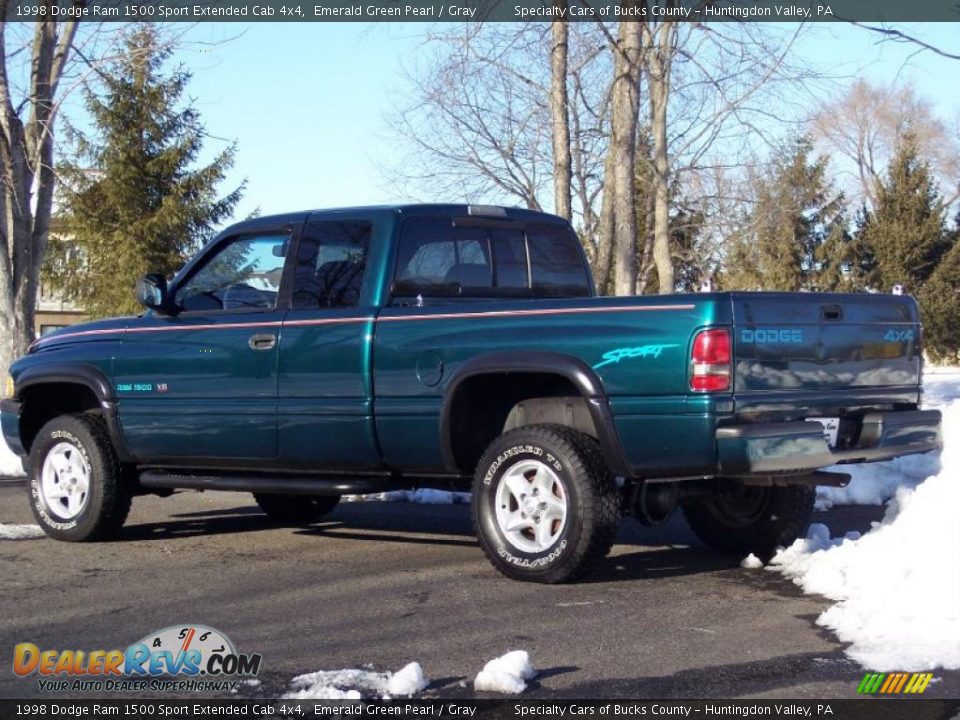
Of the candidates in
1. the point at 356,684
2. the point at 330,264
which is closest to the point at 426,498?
the point at 330,264

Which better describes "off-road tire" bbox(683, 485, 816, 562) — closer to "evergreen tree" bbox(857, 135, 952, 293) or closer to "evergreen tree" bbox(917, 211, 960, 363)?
"evergreen tree" bbox(917, 211, 960, 363)

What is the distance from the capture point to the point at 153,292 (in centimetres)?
777

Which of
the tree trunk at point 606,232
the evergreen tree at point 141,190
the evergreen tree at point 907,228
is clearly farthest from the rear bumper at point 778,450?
the evergreen tree at point 907,228

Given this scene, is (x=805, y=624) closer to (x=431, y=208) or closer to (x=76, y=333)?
(x=431, y=208)

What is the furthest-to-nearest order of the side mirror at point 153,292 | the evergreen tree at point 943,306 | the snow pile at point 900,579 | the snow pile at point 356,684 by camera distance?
the evergreen tree at point 943,306, the side mirror at point 153,292, the snow pile at point 900,579, the snow pile at point 356,684

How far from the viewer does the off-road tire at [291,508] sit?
8898mm

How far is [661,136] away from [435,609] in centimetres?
1766

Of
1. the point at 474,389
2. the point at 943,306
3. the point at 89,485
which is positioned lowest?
the point at 89,485

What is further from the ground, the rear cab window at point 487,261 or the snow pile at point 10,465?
the rear cab window at point 487,261

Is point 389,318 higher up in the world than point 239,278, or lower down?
lower down

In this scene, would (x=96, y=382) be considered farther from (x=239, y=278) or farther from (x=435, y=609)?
(x=435, y=609)

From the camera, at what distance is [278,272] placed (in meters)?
7.48
